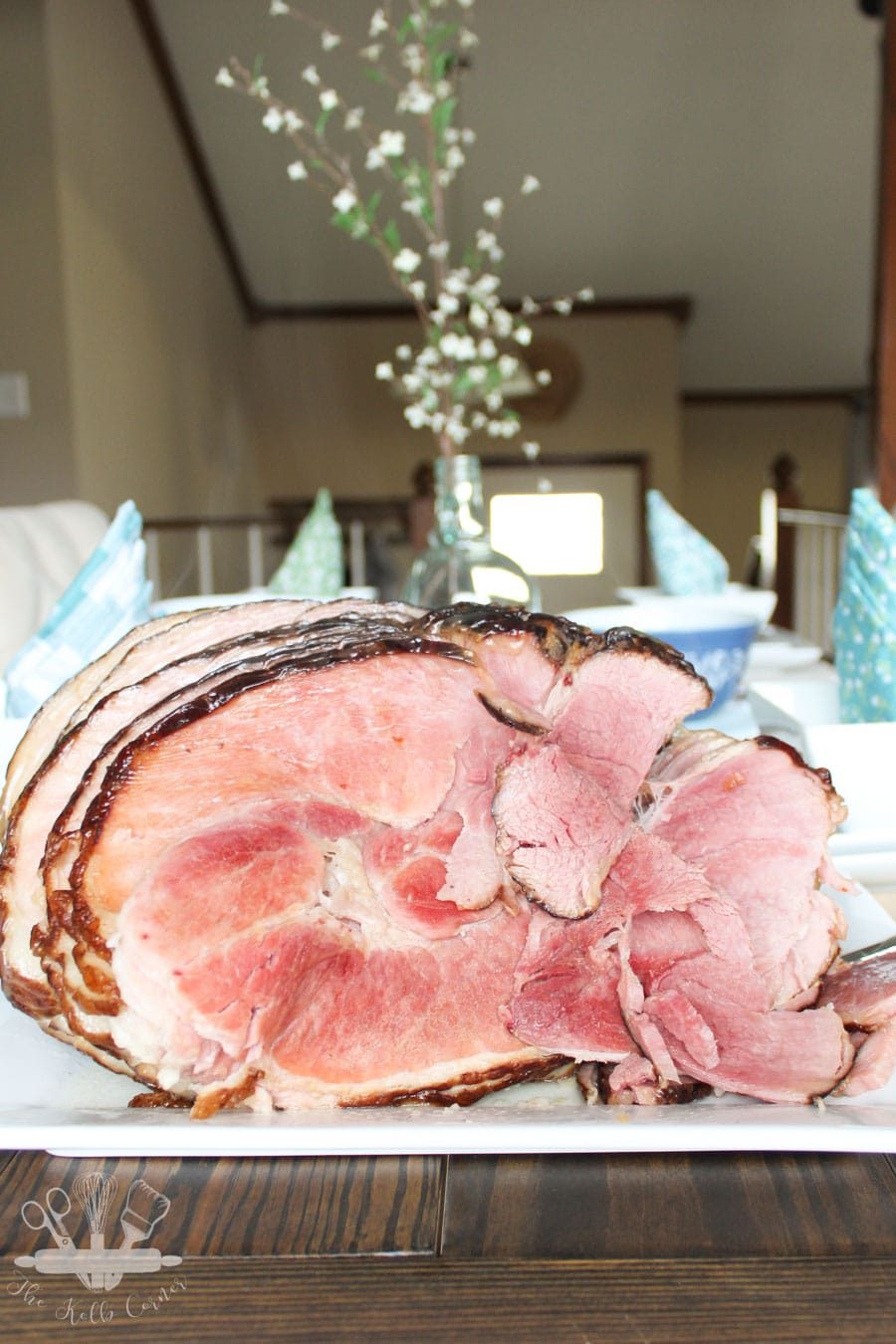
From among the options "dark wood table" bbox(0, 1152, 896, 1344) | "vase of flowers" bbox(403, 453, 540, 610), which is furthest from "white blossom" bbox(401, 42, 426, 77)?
"dark wood table" bbox(0, 1152, 896, 1344)

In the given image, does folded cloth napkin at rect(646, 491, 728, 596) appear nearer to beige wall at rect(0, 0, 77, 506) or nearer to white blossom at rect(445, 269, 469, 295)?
white blossom at rect(445, 269, 469, 295)

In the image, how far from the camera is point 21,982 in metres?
0.56

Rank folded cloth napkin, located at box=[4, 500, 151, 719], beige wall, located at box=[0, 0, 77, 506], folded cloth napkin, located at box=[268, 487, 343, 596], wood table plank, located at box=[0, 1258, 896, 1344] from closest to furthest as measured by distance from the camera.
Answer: wood table plank, located at box=[0, 1258, 896, 1344], folded cloth napkin, located at box=[4, 500, 151, 719], folded cloth napkin, located at box=[268, 487, 343, 596], beige wall, located at box=[0, 0, 77, 506]

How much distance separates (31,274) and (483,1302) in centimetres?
535

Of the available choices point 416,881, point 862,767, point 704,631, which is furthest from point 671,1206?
point 704,631

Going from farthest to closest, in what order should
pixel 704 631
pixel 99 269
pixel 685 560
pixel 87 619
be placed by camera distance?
1. pixel 99 269
2. pixel 685 560
3. pixel 704 631
4. pixel 87 619

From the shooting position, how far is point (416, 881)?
0.56 m

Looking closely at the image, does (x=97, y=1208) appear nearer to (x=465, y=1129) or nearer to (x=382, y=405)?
(x=465, y=1129)

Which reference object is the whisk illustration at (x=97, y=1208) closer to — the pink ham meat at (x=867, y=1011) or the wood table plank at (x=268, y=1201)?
the wood table plank at (x=268, y=1201)

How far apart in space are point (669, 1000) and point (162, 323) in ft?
22.5

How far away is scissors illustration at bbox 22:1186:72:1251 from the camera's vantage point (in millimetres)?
429

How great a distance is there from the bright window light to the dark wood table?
31.4 ft

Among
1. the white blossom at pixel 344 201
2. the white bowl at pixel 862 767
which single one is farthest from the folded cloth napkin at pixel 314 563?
the white bowl at pixel 862 767

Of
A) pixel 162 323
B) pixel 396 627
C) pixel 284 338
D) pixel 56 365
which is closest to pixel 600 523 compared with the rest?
pixel 284 338
